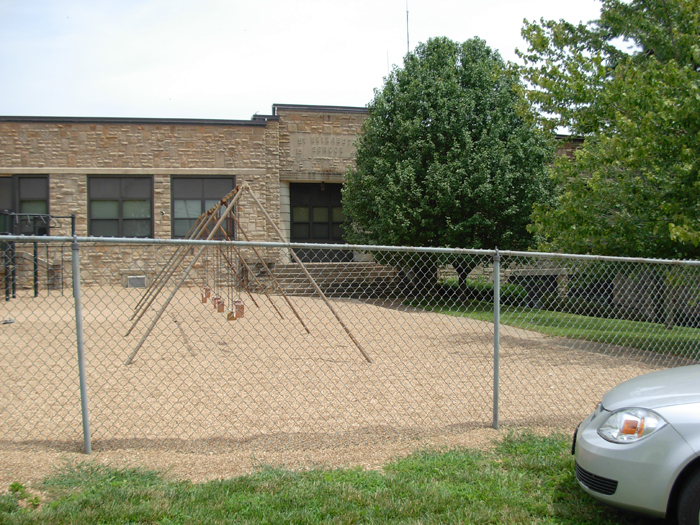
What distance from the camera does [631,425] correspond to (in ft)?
10.7

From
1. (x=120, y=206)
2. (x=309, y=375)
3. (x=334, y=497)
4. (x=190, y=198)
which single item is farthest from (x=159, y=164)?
(x=334, y=497)

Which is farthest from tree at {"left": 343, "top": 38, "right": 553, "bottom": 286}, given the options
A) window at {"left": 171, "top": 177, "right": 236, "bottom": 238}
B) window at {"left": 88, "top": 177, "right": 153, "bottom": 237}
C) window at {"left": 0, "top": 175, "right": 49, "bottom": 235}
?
window at {"left": 0, "top": 175, "right": 49, "bottom": 235}

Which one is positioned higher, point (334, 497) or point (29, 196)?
point (29, 196)

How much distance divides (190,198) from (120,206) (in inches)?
96.9

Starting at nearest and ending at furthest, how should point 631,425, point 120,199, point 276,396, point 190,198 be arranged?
1. point 631,425
2. point 276,396
3. point 120,199
4. point 190,198

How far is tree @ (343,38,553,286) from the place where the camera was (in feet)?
49.8

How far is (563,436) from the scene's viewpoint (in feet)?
16.2

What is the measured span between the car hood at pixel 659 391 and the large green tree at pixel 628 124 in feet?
15.3

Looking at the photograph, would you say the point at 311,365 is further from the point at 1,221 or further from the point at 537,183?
the point at 1,221

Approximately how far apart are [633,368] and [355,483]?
5.93m

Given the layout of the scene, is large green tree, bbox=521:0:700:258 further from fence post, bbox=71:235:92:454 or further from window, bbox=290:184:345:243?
window, bbox=290:184:345:243

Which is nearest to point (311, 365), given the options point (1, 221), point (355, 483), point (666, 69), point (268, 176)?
point (355, 483)

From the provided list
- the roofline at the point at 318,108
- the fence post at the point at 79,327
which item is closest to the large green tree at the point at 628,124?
the fence post at the point at 79,327

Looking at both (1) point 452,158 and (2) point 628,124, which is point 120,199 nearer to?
(1) point 452,158
